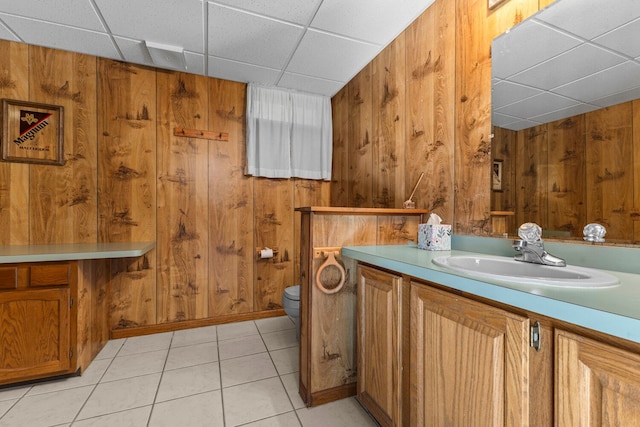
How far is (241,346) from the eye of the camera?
2.29m

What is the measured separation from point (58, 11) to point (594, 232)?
321 centimetres

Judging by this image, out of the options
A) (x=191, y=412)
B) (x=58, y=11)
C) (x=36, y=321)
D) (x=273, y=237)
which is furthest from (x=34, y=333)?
(x=58, y=11)

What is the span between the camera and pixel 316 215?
1538 mm

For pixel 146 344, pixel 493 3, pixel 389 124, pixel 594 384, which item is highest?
pixel 493 3

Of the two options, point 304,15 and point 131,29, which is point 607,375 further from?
point 131,29

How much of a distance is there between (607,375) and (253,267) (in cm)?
264

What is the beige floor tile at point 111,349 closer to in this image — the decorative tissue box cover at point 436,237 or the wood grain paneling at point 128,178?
the wood grain paneling at point 128,178

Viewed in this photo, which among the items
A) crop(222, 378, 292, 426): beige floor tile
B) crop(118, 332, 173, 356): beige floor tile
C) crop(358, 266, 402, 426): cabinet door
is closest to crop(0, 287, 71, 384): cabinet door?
crop(118, 332, 173, 356): beige floor tile

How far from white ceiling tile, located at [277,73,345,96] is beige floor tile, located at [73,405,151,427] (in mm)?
2735

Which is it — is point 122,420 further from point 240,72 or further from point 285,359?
point 240,72

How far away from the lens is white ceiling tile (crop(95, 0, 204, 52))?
70.6 inches

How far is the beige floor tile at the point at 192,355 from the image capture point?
2025 millimetres

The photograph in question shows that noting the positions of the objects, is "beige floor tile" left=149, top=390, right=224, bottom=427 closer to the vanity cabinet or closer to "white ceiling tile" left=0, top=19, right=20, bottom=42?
the vanity cabinet

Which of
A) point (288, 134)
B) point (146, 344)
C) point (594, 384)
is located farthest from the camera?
point (288, 134)
